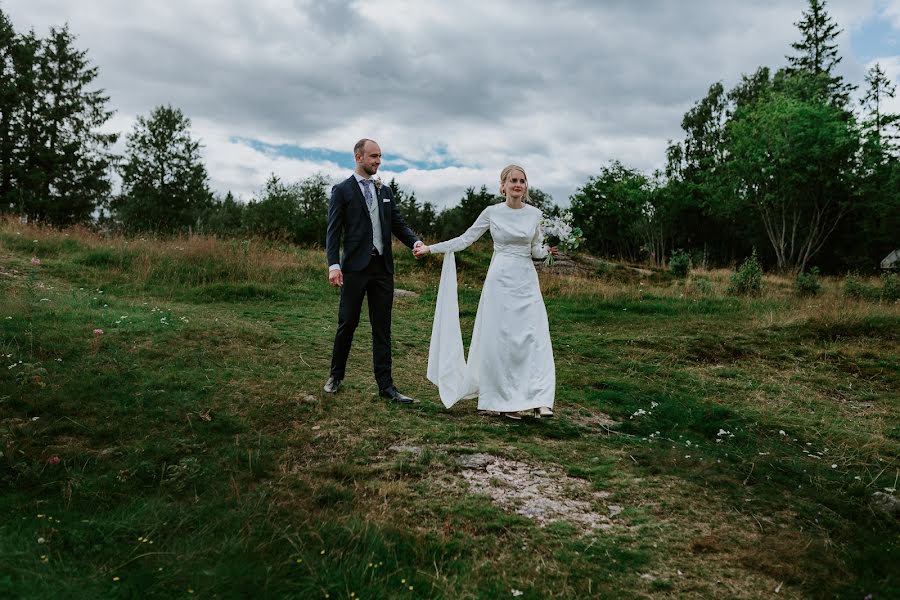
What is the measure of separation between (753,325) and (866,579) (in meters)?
9.70

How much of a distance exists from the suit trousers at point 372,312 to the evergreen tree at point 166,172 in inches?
1877

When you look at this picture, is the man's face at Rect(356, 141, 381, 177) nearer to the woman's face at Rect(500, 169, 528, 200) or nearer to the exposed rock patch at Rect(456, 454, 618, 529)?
the woman's face at Rect(500, 169, 528, 200)

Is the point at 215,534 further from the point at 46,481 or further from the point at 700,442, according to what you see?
the point at 700,442

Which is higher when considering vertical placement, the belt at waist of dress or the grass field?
the belt at waist of dress

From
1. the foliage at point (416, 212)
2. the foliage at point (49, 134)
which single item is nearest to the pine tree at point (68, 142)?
the foliage at point (49, 134)

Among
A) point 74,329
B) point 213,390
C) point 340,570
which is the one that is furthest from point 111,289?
point 340,570

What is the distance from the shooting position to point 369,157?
634cm

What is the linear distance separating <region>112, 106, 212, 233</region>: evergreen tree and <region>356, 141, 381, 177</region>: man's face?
47.7m

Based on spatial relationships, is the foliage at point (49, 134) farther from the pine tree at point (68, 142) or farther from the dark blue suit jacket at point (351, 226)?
the dark blue suit jacket at point (351, 226)

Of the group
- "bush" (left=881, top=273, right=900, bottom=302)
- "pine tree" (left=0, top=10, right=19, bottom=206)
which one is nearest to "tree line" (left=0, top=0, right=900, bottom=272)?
"pine tree" (left=0, top=10, right=19, bottom=206)

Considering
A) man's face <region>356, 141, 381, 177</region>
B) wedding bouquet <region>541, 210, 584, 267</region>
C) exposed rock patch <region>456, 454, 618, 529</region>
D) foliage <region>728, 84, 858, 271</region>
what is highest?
foliage <region>728, 84, 858, 271</region>

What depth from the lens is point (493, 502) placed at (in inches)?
160

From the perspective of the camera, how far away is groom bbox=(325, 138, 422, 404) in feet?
20.7

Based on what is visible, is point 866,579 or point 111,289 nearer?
point 866,579
